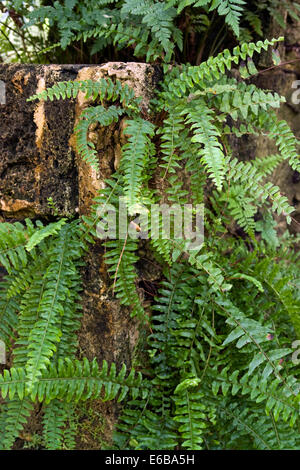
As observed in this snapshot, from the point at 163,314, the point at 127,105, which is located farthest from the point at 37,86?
the point at 163,314

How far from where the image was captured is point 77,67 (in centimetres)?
232

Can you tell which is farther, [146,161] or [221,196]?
[221,196]

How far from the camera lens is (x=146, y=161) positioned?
2.07m

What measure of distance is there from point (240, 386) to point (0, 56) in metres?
2.49

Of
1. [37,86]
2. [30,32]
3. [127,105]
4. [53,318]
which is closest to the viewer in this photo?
[53,318]

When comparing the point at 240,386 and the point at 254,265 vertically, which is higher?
the point at 254,265

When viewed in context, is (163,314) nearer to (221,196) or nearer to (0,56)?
(221,196)

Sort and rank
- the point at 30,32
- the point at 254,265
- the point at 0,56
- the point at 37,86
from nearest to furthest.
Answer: the point at 37,86, the point at 254,265, the point at 0,56, the point at 30,32

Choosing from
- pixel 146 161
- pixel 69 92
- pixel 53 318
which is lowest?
pixel 53 318

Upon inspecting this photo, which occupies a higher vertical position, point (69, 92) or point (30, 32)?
point (30, 32)

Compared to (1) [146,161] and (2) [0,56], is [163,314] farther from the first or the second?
(2) [0,56]

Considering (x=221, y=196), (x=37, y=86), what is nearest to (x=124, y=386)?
(x=221, y=196)

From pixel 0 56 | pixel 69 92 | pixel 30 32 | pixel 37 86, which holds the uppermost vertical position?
pixel 30 32

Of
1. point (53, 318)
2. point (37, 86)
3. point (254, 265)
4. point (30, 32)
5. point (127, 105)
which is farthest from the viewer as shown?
point (30, 32)
